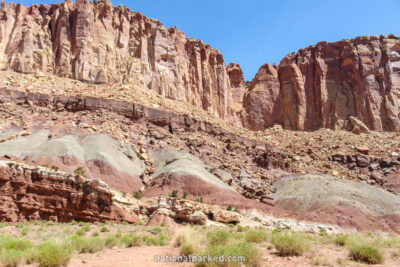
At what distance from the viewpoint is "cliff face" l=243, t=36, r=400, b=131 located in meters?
77.2

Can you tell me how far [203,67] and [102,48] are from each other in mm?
26660

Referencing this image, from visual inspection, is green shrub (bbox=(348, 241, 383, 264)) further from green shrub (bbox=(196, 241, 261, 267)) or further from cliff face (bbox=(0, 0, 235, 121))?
cliff face (bbox=(0, 0, 235, 121))

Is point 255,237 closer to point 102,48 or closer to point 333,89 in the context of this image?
point 102,48

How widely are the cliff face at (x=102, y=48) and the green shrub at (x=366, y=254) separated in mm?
55915

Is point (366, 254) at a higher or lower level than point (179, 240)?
higher

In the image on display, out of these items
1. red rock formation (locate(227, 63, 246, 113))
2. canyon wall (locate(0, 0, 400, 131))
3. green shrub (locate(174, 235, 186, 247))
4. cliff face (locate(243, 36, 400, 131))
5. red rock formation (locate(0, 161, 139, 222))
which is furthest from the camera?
red rock formation (locate(227, 63, 246, 113))

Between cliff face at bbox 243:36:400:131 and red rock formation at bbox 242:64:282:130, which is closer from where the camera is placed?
cliff face at bbox 243:36:400:131

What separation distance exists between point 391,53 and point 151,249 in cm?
8522

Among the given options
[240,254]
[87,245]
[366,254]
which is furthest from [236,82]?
[240,254]

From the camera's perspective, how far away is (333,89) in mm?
82188

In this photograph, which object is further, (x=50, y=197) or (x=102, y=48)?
(x=102, y=48)

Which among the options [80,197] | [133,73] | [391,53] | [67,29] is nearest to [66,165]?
[80,197]

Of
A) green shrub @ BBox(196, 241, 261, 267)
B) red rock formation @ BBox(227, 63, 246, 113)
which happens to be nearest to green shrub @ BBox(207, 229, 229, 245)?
A: green shrub @ BBox(196, 241, 261, 267)

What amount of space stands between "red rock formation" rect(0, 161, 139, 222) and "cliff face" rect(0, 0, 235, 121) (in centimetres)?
4010
